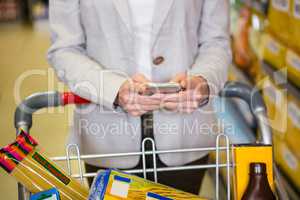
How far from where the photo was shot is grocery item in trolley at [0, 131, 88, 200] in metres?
0.82

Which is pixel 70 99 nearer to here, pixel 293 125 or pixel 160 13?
pixel 160 13

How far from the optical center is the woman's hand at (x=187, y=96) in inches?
39.7

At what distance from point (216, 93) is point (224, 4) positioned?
0.34 meters

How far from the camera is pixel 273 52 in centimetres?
252

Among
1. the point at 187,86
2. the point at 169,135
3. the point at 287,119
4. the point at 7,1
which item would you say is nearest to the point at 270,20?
the point at 287,119

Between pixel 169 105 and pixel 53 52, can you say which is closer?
pixel 169 105

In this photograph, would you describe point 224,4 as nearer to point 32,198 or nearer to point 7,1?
point 32,198

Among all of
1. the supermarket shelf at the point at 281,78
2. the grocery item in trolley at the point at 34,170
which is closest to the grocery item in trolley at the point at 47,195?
the grocery item in trolley at the point at 34,170

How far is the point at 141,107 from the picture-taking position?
1023 mm

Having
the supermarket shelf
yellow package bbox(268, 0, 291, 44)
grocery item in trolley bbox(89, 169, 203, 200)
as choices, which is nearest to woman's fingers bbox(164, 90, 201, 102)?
grocery item in trolley bbox(89, 169, 203, 200)

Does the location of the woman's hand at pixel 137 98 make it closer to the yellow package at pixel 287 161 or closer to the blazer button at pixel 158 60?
the blazer button at pixel 158 60

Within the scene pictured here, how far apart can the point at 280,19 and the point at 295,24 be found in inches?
9.7

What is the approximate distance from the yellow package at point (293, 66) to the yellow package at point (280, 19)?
0.08 meters

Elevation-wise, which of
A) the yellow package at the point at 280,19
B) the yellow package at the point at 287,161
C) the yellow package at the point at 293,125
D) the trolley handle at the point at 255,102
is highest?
the yellow package at the point at 280,19
